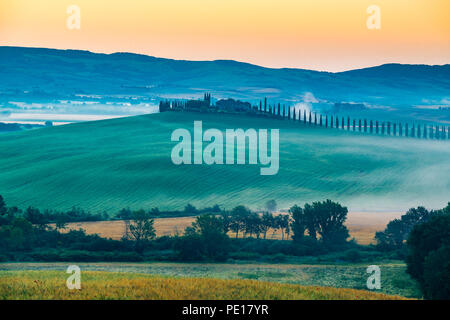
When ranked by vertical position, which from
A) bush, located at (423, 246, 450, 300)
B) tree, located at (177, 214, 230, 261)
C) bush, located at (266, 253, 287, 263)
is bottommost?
bush, located at (266, 253, 287, 263)

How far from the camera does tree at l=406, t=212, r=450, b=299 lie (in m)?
26.8

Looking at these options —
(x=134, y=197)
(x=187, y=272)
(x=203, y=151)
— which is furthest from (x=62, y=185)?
(x=187, y=272)

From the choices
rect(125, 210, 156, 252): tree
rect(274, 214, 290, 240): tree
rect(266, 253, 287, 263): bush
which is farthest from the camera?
rect(274, 214, 290, 240): tree

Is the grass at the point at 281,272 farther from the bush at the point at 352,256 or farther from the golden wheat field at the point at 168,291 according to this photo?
the golden wheat field at the point at 168,291

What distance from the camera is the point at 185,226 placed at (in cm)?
5481

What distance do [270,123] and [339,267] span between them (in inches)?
3566

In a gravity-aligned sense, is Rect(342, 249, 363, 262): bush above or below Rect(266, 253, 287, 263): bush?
above

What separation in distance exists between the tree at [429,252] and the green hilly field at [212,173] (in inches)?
1387

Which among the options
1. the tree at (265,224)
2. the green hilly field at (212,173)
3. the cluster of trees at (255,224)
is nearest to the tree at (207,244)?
the cluster of trees at (255,224)

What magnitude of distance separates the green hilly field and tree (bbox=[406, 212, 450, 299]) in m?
35.2

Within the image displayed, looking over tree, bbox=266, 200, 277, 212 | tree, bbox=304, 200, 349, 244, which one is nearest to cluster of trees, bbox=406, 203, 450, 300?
tree, bbox=304, 200, 349, 244

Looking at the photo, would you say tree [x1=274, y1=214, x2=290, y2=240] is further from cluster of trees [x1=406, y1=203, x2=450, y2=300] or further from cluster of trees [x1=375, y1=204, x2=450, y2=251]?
cluster of trees [x1=406, y1=203, x2=450, y2=300]

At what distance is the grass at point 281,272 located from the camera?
3044cm

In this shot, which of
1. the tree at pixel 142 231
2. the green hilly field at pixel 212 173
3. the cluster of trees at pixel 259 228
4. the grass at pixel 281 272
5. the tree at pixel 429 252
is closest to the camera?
the tree at pixel 429 252
